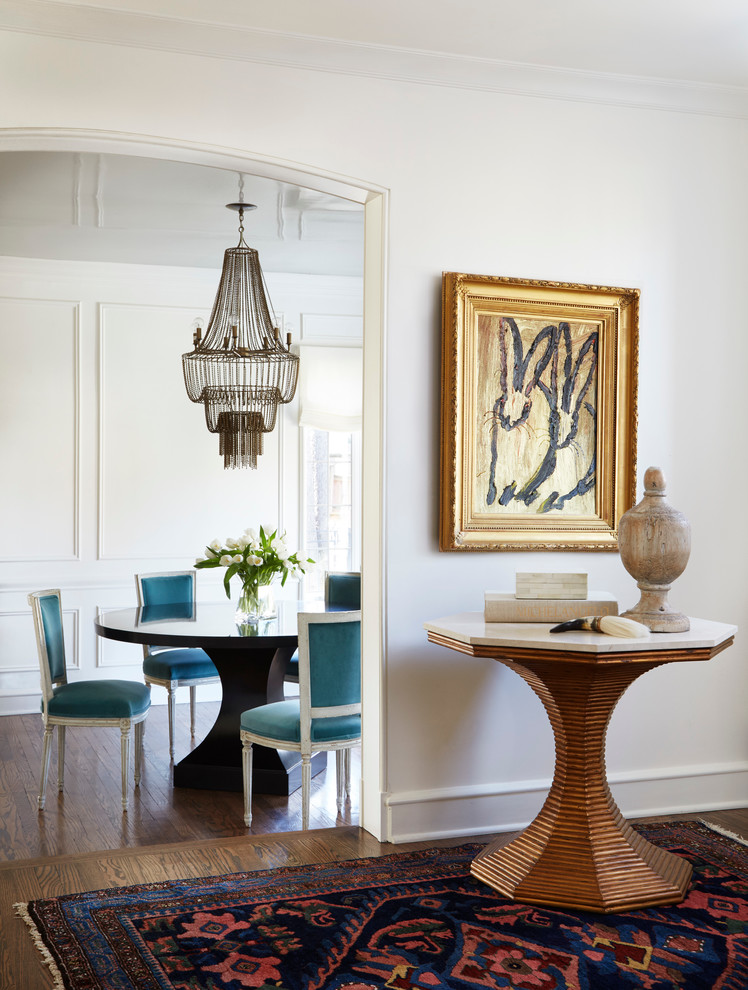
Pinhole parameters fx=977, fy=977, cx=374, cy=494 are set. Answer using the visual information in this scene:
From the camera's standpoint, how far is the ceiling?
4.76 metres

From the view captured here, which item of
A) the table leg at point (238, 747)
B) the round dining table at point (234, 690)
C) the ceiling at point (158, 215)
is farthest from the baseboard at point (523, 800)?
the ceiling at point (158, 215)

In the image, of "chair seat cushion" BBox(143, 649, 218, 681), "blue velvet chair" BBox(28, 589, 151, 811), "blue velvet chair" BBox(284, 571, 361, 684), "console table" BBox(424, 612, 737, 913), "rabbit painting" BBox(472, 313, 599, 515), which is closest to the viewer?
"console table" BBox(424, 612, 737, 913)

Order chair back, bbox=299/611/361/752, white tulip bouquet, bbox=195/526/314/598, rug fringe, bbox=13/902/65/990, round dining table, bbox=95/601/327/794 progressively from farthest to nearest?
white tulip bouquet, bbox=195/526/314/598 → round dining table, bbox=95/601/327/794 → chair back, bbox=299/611/361/752 → rug fringe, bbox=13/902/65/990

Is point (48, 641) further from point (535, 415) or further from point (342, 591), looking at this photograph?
point (535, 415)

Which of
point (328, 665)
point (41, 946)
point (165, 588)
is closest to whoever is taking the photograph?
point (41, 946)

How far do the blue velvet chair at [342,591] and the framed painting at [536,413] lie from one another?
193cm

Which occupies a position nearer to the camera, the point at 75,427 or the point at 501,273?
the point at 501,273

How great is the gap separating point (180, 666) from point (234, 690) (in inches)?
21.9

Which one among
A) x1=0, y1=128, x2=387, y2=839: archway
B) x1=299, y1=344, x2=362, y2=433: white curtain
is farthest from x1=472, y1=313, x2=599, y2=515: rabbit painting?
x1=299, y1=344, x2=362, y2=433: white curtain

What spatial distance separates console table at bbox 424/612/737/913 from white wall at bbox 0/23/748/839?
1.58 feet

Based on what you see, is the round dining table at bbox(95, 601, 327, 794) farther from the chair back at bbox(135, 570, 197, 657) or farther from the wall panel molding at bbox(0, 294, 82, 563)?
the wall panel molding at bbox(0, 294, 82, 563)

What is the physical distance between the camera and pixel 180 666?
5324 millimetres

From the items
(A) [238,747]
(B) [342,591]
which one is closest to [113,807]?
(A) [238,747]

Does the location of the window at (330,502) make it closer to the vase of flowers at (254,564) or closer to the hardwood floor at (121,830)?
the hardwood floor at (121,830)
